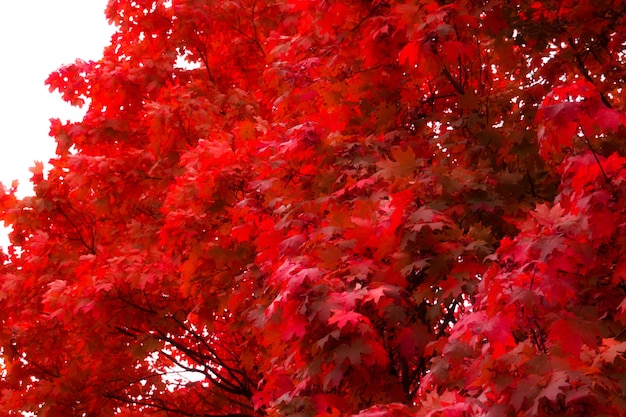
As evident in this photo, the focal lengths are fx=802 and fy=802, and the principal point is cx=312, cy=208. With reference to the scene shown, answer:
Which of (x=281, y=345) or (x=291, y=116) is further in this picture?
(x=291, y=116)

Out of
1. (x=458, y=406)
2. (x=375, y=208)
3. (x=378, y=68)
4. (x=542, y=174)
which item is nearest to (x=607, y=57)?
(x=542, y=174)

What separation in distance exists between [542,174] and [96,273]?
499cm

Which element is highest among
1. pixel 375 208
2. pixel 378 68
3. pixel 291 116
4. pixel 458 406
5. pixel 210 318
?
pixel 291 116

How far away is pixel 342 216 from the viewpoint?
224 inches

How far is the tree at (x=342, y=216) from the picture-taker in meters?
4.09

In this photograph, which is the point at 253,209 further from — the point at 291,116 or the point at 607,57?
the point at 607,57

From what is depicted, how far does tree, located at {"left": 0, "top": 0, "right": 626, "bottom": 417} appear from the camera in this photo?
13.4 feet

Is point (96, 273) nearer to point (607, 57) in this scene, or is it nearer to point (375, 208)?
point (375, 208)

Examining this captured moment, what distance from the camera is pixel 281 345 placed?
605 centimetres

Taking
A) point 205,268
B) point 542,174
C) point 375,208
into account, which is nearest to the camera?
point 375,208

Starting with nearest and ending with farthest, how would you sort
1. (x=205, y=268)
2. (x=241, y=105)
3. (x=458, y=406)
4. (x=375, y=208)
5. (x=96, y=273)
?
(x=458, y=406) → (x=375, y=208) → (x=205, y=268) → (x=96, y=273) → (x=241, y=105)

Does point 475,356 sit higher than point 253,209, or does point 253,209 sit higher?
point 253,209

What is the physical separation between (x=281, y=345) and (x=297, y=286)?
3.64 ft

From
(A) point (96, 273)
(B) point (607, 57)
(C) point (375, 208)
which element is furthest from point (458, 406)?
(A) point (96, 273)
